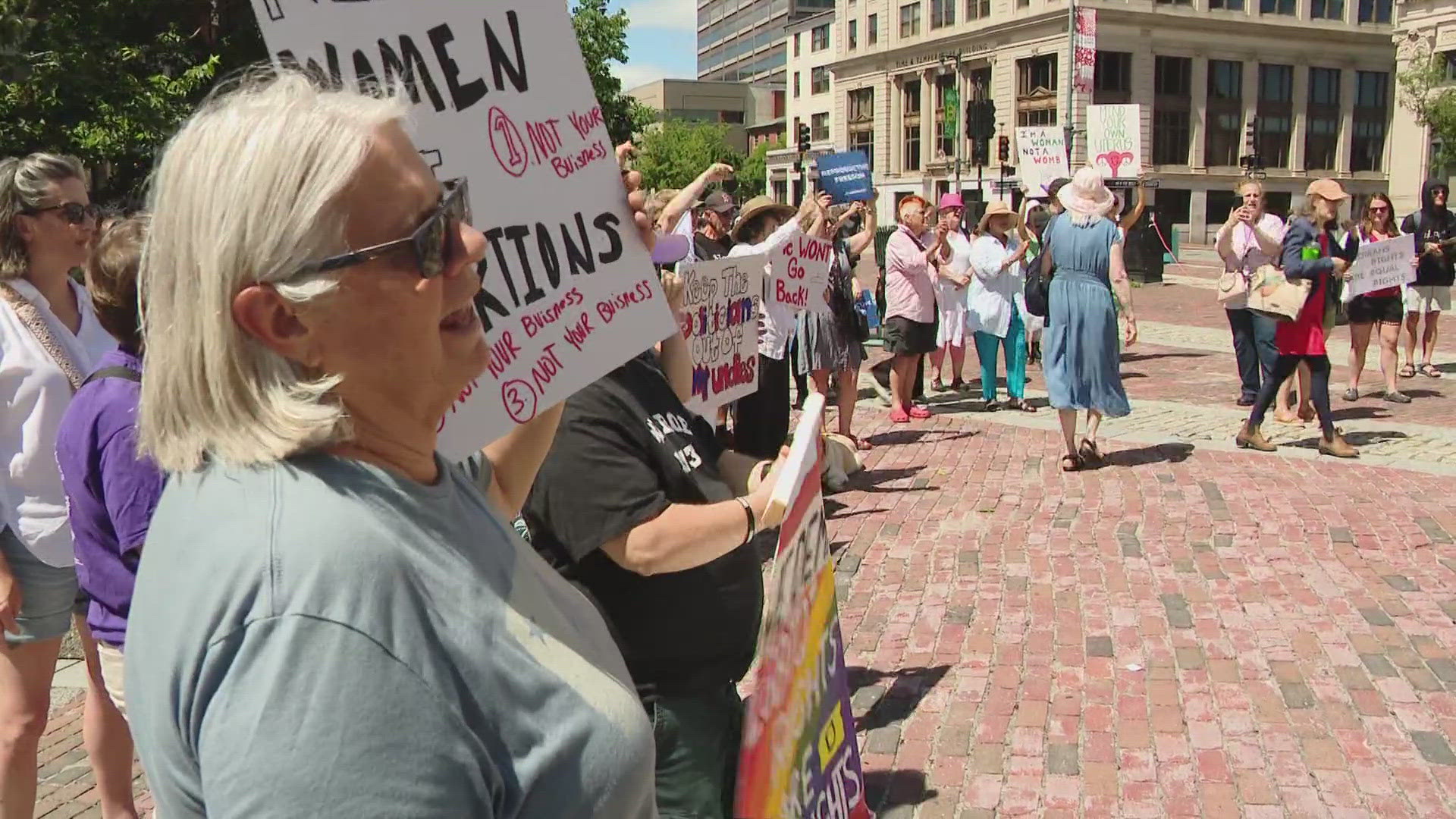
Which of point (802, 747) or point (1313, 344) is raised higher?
point (802, 747)

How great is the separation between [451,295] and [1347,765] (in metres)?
3.64

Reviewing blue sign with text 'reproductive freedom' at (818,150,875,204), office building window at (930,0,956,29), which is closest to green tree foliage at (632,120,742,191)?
office building window at (930,0,956,29)

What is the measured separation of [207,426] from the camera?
1221 millimetres

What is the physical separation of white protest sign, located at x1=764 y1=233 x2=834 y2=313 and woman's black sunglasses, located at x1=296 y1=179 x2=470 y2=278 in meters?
5.10

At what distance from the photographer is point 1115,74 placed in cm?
6444

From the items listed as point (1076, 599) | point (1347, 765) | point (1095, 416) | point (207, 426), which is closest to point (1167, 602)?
point (1076, 599)

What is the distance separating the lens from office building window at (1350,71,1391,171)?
72438 mm

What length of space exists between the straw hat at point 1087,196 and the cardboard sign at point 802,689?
5.95 m

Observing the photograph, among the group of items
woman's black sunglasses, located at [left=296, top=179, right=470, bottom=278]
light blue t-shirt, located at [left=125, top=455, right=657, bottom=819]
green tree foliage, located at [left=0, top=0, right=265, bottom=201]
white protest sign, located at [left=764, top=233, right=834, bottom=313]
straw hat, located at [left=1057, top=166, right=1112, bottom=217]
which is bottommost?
white protest sign, located at [left=764, top=233, right=834, bottom=313]

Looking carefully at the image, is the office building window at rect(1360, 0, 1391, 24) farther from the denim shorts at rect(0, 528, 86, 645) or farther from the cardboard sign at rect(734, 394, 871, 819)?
the denim shorts at rect(0, 528, 86, 645)

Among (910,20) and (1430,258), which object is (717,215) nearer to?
(1430,258)

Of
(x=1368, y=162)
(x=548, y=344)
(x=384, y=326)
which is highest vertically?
(x=384, y=326)

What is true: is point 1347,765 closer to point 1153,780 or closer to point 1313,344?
point 1153,780

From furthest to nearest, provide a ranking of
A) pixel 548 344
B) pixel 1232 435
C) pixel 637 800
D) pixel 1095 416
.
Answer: pixel 1232 435 < pixel 1095 416 < pixel 548 344 < pixel 637 800
